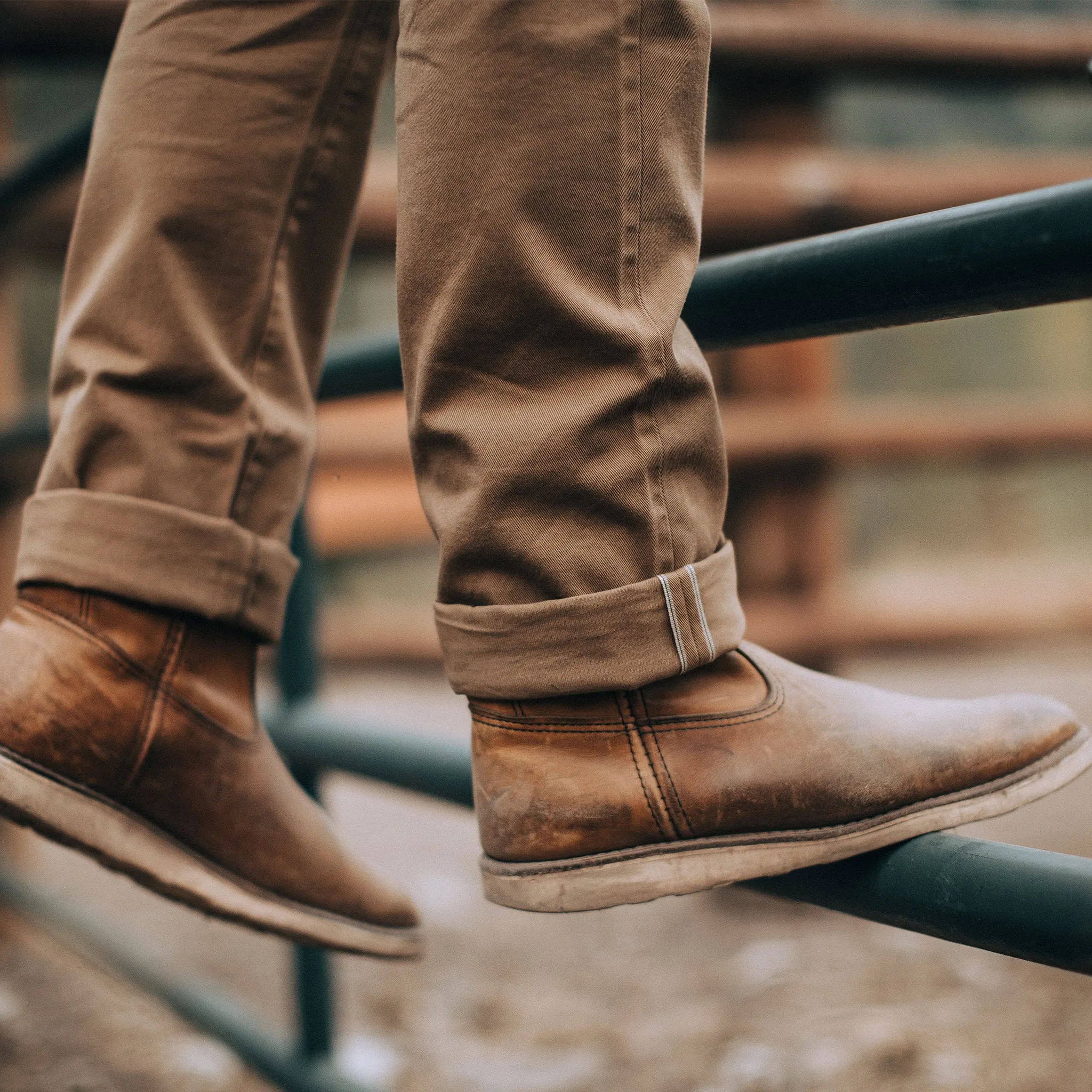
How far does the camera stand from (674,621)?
582 millimetres

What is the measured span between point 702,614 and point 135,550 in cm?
36

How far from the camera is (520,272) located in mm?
543

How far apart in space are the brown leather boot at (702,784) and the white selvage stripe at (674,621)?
30 mm

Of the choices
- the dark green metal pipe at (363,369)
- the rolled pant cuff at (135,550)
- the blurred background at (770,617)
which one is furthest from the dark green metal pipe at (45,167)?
the rolled pant cuff at (135,550)

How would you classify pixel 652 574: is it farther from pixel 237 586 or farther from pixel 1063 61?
pixel 1063 61

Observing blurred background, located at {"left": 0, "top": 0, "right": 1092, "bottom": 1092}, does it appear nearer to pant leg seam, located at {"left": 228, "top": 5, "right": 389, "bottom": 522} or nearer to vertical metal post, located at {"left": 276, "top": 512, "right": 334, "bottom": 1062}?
vertical metal post, located at {"left": 276, "top": 512, "right": 334, "bottom": 1062}

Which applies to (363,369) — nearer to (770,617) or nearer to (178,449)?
(178,449)

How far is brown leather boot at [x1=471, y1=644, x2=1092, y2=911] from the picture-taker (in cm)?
60

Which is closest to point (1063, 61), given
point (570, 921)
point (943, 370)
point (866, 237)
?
point (943, 370)

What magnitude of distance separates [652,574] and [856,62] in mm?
1492

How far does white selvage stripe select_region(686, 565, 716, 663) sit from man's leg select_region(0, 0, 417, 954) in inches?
12.3

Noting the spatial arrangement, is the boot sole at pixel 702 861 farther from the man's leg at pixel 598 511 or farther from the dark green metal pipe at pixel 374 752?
the dark green metal pipe at pixel 374 752

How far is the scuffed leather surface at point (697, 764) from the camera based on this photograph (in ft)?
1.96

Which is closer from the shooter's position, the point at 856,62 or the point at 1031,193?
the point at 1031,193
